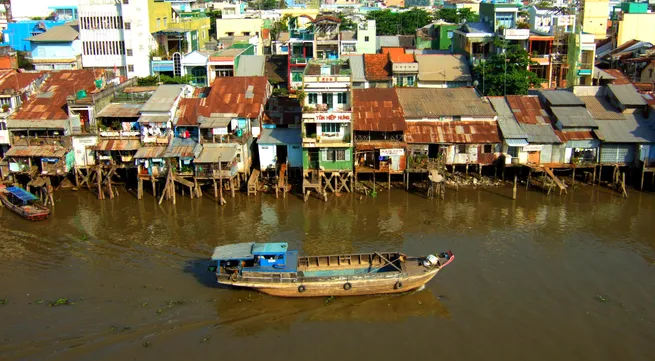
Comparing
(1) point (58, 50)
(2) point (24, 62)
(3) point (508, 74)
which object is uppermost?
(1) point (58, 50)

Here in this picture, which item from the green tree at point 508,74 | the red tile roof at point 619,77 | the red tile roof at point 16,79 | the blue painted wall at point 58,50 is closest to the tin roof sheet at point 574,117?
the green tree at point 508,74

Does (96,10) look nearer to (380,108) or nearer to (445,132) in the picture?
(380,108)

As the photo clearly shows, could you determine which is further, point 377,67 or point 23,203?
point 377,67

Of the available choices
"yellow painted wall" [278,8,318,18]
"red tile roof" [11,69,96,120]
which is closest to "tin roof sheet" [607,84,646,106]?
"red tile roof" [11,69,96,120]

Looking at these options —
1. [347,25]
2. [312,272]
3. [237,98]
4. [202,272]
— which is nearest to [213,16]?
[347,25]

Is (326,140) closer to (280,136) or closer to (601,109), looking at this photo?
(280,136)

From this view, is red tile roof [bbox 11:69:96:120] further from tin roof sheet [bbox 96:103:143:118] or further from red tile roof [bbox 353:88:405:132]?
red tile roof [bbox 353:88:405:132]

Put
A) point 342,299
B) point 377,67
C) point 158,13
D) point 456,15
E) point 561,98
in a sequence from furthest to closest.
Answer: point 456,15 < point 158,13 < point 377,67 < point 561,98 < point 342,299
